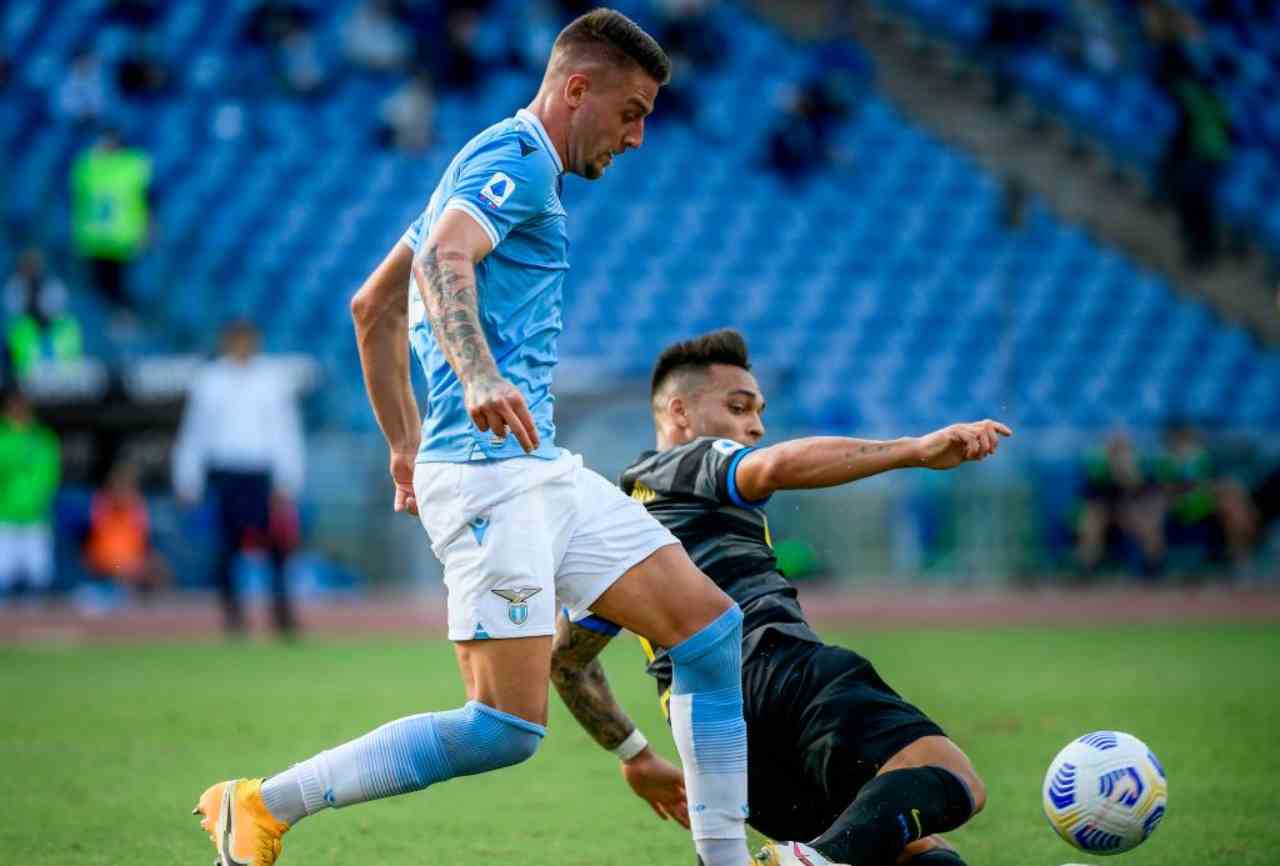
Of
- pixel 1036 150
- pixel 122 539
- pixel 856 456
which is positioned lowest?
pixel 856 456

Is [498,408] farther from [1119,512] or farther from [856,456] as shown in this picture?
[1119,512]

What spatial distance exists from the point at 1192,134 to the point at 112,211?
37.6 ft

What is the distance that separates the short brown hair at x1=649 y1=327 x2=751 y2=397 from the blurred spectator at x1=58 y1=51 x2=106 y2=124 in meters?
15.7

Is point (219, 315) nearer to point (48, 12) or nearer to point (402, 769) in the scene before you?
point (48, 12)

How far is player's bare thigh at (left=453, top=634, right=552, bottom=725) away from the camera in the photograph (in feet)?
13.8

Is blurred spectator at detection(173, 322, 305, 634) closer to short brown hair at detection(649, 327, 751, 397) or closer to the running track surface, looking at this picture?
the running track surface

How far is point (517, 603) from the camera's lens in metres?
4.18

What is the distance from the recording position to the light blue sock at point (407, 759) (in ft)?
13.8

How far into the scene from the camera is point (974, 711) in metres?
8.65

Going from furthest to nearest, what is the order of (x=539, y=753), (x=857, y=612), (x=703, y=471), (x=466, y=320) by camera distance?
(x=857, y=612)
(x=539, y=753)
(x=703, y=471)
(x=466, y=320)

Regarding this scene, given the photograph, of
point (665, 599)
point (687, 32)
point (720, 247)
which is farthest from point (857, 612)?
point (665, 599)

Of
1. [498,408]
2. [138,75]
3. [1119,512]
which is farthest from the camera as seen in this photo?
[138,75]

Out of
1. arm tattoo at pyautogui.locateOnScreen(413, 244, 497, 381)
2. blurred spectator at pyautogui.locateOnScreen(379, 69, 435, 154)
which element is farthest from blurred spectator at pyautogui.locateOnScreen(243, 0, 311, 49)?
arm tattoo at pyautogui.locateOnScreen(413, 244, 497, 381)

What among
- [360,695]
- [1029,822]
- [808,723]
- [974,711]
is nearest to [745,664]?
[808,723]
